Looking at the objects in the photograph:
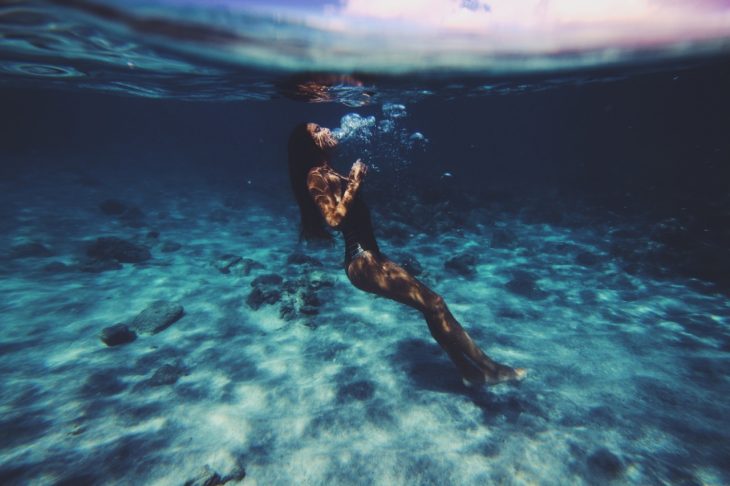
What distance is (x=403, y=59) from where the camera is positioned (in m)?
9.79

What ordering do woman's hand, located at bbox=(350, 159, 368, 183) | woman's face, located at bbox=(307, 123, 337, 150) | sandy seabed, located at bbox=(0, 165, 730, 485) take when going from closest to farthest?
sandy seabed, located at bbox=(0, 165, 730, 485) → woman's hand, located at bbox=(350, 159, 368, 183) → woman's face, located at bbox=(307, 123, 337, 150)

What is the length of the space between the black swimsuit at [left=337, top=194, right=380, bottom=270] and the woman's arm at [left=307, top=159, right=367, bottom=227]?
0.43 meters

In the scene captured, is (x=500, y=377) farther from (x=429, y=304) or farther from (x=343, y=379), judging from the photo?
(x=343, y=379)

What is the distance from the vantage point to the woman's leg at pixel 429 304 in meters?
4.37

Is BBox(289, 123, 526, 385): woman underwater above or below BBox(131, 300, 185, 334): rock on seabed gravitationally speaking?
above

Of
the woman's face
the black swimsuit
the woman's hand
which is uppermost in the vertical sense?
the woman's face

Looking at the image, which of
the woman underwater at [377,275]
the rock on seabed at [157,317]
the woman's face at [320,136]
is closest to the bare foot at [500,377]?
the woman underwater at [377,275]

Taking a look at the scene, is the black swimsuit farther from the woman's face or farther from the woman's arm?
the woman's face

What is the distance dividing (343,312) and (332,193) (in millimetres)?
3761

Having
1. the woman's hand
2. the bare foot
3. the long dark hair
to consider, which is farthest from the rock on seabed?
the bare foot

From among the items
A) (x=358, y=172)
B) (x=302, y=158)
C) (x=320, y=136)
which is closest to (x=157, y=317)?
(x=302, y=158)

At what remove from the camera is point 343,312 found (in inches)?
284

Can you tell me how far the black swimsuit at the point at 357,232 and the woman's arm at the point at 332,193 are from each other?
0.43 meters

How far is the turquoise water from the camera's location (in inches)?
134
